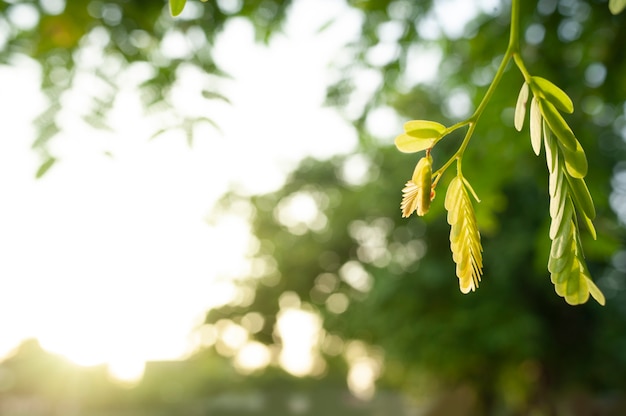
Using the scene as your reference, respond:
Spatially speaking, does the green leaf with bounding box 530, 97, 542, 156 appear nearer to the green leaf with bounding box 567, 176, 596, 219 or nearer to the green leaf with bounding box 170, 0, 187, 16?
the green leaf with bounding box 567, 176, 596, 219

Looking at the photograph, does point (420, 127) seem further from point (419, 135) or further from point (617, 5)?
point (617, 5)

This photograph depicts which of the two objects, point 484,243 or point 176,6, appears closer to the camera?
point 176,6

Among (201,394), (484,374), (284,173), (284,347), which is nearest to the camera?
(484,374)

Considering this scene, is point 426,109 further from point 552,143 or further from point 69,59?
point 552,143

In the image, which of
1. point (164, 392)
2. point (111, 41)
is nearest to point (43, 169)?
point (111, 41)

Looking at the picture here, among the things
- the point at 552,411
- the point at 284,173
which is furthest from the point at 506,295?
the point at 284,173
